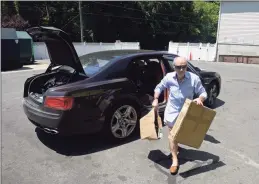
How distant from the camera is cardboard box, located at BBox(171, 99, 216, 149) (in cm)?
349

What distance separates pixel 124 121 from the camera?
4.69 metres

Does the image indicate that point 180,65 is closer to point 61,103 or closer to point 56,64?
point 61,103

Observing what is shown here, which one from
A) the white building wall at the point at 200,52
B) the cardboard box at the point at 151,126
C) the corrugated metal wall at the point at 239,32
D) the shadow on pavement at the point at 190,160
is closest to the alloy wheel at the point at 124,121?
the shadow on pavement at the point at 190,160

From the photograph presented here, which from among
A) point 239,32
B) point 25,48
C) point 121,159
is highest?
point 239,32

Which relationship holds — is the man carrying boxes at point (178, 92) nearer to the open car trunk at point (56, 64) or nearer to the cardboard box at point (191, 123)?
the cardboard box at point (191, 123)

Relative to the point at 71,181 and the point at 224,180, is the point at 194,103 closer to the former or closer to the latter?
the point at 224,180

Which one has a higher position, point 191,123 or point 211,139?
point 191,123

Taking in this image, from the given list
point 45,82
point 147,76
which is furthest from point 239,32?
point 45,82

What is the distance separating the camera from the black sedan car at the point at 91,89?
409 cm

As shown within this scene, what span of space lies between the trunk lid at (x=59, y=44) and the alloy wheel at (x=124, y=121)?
0.89 meters

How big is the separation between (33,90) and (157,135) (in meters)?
2.51

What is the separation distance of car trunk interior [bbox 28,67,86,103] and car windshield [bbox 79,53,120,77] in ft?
1.07

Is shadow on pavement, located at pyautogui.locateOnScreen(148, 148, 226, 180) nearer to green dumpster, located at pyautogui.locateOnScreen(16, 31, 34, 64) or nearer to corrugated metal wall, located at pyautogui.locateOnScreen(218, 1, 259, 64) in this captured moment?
green dumpster, located at pyautogui.locateOnScreen(16, 31, 34, 64)

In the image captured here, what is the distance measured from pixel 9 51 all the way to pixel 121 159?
14.9 m
